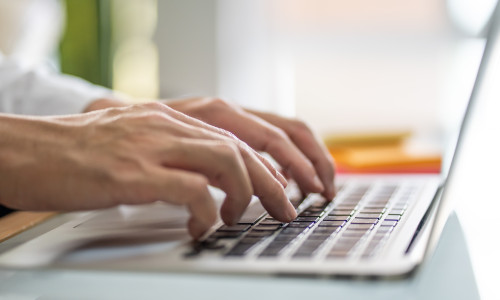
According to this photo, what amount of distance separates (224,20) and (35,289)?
1870 millimetres

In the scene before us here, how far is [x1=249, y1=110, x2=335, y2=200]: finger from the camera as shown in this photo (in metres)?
0.72

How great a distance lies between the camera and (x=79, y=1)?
7.38ft

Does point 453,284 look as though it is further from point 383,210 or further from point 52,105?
point 52,105

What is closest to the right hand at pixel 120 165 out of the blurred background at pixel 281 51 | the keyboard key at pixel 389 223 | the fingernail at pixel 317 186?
the keyboard key at pixel 389 223

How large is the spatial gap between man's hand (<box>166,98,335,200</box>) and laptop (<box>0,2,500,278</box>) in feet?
0.14

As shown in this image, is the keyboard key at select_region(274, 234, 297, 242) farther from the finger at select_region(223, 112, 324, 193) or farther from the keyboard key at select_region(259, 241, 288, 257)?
the finger at select_region(223, 112, 324, 193)

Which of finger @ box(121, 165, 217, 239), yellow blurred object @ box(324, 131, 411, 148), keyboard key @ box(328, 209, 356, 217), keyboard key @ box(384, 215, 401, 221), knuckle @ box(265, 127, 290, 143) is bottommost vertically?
yellow blurred object @ box(324, 131, 411, 148)

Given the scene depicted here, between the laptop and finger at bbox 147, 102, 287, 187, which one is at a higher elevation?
finger at bbox 147, 102, 287, 187

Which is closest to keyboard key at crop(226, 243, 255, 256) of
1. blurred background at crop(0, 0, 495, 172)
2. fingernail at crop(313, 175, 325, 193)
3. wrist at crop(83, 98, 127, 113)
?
fingernail at crop(313, 175, 325, 193)

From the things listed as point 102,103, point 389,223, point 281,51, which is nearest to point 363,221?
point 389,223

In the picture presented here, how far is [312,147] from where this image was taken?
77 centimetres

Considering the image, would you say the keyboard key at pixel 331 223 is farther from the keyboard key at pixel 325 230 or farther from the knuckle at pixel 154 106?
the knuckle at pixel 154 106

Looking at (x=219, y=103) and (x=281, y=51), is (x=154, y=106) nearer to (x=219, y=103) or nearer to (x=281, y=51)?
(x=219, y=103)

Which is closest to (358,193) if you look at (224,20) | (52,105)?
(52,105)
